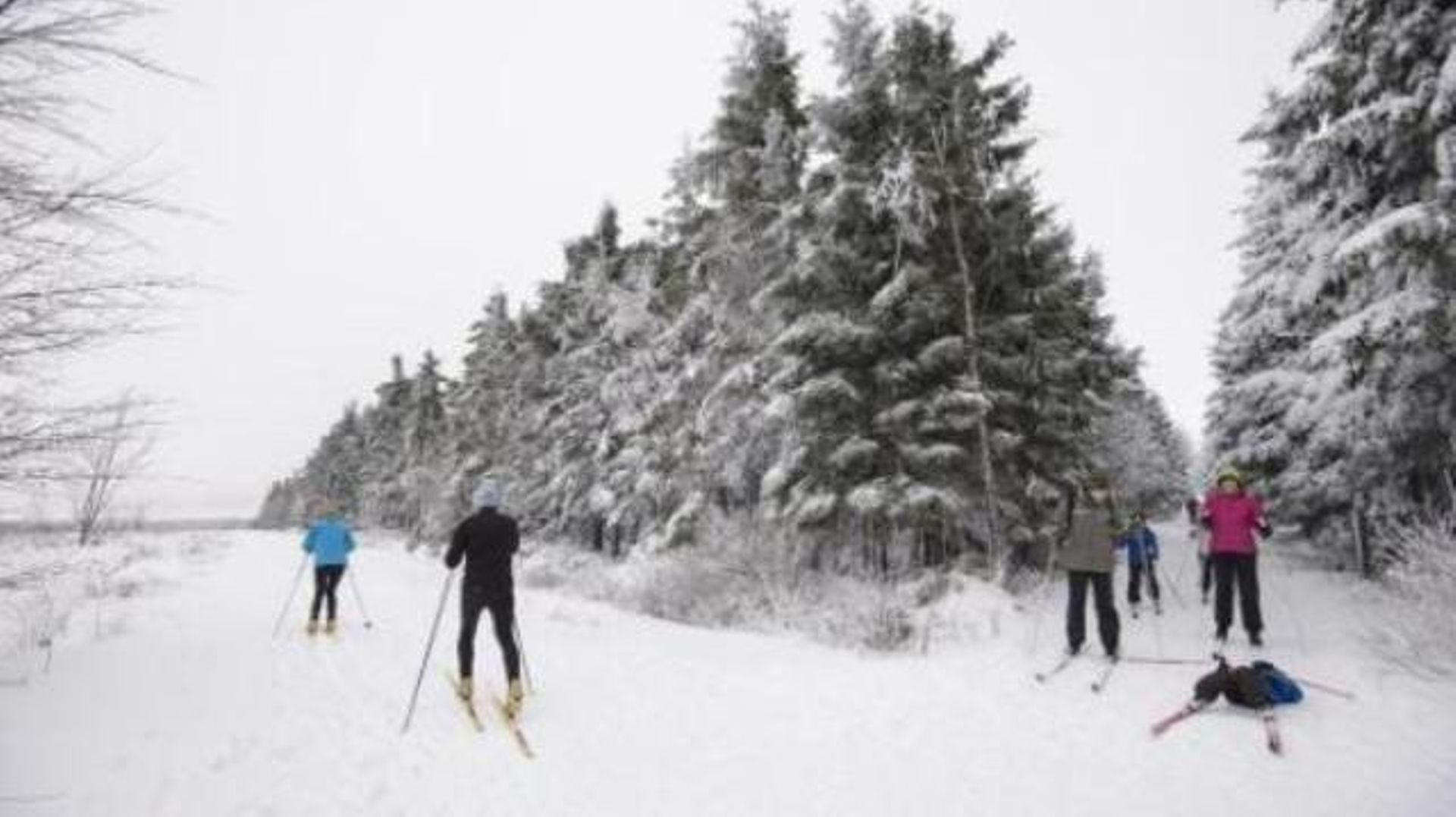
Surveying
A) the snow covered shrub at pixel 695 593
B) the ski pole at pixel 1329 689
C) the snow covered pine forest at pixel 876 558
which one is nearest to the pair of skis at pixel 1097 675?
the snow covered pine forest at pixel 876 558

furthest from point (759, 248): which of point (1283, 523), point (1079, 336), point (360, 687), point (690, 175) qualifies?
point (1283, 523)

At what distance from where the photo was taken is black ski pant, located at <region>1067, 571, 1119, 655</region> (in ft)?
29.4

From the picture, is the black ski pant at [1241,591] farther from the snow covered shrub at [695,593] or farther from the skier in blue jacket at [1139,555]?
the snow covered shrub at [695,593]

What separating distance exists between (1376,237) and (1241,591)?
450 cm

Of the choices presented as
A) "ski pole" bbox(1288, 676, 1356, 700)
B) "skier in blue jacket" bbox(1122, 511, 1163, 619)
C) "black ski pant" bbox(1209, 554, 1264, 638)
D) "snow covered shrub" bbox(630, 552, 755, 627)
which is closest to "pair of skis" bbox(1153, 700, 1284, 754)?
"ski pole" bbox(1288, 676, 1356, 700)

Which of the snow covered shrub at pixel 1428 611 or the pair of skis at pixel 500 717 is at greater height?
the snow covered shrub at pixel 1428 611

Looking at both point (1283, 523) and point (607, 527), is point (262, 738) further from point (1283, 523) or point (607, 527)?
point (1283, 523)

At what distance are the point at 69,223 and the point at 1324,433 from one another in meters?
16.1

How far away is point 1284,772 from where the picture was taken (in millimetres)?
5840

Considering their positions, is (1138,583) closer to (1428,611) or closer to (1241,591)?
(1241,591)

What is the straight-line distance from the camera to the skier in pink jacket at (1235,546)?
31.1ft

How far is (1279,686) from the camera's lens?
7.04m

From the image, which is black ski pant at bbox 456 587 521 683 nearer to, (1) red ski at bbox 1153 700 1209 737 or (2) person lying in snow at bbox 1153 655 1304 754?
(1) red ski at bbox 1153 700 1209 737

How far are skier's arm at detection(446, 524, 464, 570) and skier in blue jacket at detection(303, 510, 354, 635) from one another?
5.36 metres
